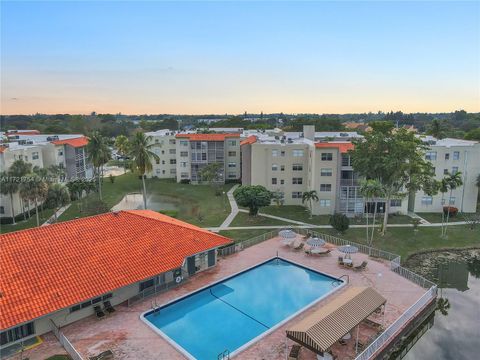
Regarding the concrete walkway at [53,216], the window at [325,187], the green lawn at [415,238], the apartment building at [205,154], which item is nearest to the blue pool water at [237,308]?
the green lawn at [415,238]

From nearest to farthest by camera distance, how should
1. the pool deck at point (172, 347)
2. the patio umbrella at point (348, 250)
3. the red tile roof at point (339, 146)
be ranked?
1. the pool deck at point (172, 347)
2. the patio umbrella at point (348, 250)
3. the red tile roof at point (339, 146)

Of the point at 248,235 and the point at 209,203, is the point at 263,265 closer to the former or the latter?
the point at 248,235

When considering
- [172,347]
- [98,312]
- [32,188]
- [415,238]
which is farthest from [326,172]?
[32,188]

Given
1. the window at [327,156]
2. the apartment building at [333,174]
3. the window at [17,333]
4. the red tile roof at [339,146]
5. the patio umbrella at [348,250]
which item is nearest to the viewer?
the window at [17,333]

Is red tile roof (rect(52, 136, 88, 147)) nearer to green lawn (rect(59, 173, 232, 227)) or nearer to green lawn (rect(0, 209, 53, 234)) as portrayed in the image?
green lawn (rect(59, 173, 232, 227))

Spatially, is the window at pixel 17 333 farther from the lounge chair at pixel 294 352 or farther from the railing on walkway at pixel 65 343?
the lounge chair at pixel 294 352

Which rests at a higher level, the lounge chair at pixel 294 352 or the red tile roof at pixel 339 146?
the red tile roof at pixel 339 146

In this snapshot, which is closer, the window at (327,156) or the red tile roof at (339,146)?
the red tile roof at (339,146)
